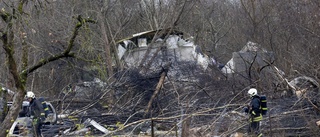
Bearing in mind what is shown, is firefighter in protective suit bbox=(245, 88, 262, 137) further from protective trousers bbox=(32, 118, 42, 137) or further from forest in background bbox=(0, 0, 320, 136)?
protective trousers bbox=(32, 118, 42, 137)

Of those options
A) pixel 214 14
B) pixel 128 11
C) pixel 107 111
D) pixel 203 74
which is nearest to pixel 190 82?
pixel 203 74

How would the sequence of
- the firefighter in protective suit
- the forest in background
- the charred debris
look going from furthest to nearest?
the forest in background, the charred debris, the firefighter in protective suit

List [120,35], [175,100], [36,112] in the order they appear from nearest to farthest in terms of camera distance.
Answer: [36,112], [175,100], [120,35]

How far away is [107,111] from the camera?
49.6 feet

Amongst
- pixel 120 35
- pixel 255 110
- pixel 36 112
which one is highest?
pixel 120 35

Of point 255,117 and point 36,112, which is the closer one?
point 255,117

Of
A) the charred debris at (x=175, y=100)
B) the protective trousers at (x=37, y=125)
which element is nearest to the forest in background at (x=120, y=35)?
the charred debris at (x=175, y=100)

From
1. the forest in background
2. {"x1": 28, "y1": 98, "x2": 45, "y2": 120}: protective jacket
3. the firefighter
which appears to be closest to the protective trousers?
the firefighter

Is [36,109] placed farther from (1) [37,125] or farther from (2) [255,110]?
(2) [255,110]

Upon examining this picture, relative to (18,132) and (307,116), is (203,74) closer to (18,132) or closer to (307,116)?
(307,116)

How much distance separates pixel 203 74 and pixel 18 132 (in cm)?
669

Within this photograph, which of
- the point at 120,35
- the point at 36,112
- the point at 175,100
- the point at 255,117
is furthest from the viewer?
the point at 120,35

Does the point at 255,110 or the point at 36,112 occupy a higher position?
the point at 36,112

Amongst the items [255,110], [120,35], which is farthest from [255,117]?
[120,35]
